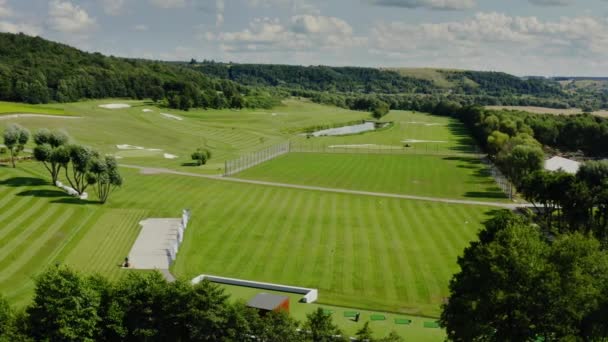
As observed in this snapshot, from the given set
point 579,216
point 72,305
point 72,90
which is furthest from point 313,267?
point 72,90

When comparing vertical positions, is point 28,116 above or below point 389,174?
above

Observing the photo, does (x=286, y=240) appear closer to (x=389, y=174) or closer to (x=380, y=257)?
(x=380, y=257)

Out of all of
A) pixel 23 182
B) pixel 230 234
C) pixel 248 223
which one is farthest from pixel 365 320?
pixel 23 182

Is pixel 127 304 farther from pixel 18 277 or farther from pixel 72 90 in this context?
pixel 72 90

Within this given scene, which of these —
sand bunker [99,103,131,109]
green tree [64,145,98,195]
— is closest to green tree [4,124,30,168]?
green tree [64,145,98,195]

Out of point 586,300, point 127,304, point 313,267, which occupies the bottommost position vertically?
point 313,267

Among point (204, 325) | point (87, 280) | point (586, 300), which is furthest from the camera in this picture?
point (87, 280)

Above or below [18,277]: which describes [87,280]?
above
